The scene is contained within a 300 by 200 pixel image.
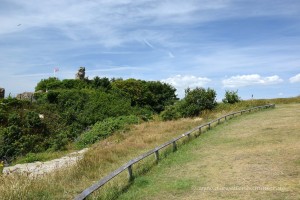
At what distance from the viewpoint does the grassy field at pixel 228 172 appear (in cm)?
913

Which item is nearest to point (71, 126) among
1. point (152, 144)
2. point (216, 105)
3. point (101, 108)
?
point (101, 108)

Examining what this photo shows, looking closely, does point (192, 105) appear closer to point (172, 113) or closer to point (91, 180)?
point (172, 113)

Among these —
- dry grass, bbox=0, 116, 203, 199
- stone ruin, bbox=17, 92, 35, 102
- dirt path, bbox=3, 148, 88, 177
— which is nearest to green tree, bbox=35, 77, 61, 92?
stone ruin, bbox=17, 92, 35, 102

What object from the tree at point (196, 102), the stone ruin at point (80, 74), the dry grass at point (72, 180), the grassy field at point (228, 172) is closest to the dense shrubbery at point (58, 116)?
the stone ruin at point (80, 74)

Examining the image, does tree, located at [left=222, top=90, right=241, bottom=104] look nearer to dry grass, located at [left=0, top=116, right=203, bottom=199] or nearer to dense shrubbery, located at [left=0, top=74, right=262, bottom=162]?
dense shrubbery, located at [left=0, top=74, right=262, bottom=162]

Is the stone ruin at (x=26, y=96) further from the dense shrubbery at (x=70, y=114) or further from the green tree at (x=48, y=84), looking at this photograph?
the green tree at (x=48, y=84)

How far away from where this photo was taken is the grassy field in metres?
9.13

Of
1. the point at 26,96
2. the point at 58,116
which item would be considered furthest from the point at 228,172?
the point at 26,96

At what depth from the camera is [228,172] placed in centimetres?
1133

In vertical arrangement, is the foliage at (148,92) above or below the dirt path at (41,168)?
above

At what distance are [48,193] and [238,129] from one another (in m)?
15.5

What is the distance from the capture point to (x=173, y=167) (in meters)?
12.6

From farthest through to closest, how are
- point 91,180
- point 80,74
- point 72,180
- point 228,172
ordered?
point 80,74
point 228,172
point 91,180
point 72,180

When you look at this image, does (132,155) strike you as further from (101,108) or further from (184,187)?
(101,108)
